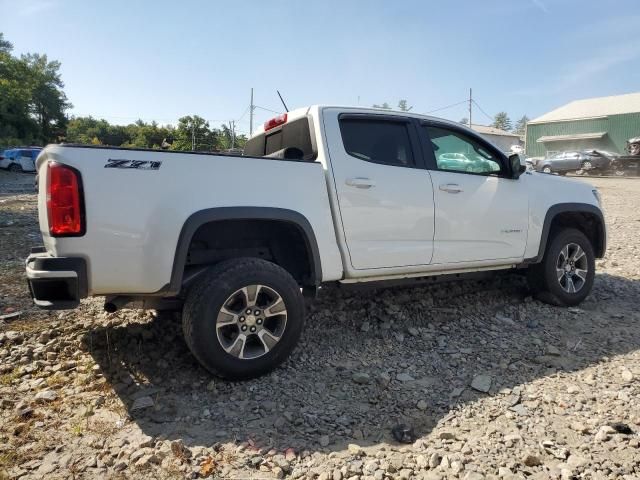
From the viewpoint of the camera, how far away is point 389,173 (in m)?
3.75

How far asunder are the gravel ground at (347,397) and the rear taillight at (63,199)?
1153mm

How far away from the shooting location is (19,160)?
29359mm

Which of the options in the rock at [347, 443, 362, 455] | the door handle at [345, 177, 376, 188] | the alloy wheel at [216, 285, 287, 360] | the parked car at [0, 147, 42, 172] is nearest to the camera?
the rock at [347, 443, 362, 455]

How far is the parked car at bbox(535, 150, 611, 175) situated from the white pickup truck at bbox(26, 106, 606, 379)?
26.7 meters

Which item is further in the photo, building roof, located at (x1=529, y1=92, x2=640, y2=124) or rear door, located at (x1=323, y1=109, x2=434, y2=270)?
building roof, located at (x1=529, y1=92, x2=640, y2=124)


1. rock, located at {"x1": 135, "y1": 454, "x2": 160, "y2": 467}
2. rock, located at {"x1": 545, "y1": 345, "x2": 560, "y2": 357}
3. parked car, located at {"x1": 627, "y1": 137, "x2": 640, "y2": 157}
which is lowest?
rock, located at {"x1": 135, "y1": 454, "x2": 160, "y2": 467}

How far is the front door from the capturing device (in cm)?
402

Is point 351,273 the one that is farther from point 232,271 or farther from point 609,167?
point 609,167

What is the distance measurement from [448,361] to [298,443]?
156 cm

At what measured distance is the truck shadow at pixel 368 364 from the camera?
2773 mm

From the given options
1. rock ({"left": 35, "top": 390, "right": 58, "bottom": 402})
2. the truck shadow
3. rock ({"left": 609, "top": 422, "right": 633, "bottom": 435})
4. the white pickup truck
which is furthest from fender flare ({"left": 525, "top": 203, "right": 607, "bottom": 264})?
rock ({"left": 35, "top": 390, "right": 58, "bottom": 402})

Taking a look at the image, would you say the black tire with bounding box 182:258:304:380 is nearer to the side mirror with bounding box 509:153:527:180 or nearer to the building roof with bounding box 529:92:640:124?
the side mirror with bounding box 509:153:527:180

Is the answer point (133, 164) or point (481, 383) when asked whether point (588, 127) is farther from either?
point (133, 164)

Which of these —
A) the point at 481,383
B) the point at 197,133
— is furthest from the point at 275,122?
the point at 197,133
